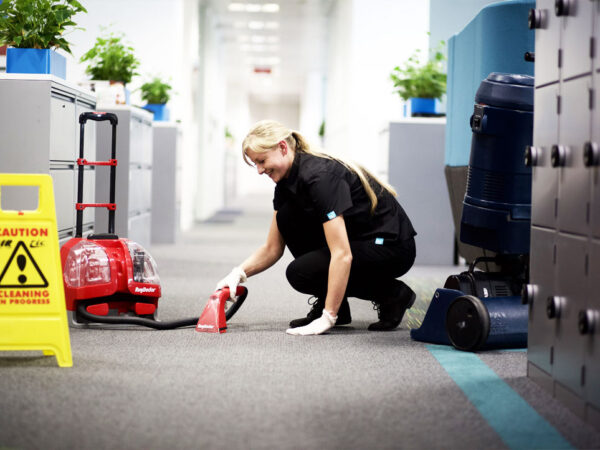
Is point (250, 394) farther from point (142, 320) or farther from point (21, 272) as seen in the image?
point (142, 320)

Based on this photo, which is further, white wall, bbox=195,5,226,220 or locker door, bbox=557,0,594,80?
white wall, bbox=195,5,226,220

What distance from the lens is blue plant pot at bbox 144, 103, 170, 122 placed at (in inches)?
288

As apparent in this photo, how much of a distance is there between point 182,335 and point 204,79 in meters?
10.1

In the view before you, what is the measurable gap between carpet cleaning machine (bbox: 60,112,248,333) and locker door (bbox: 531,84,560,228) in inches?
54.1

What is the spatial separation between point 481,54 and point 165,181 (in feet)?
13.7

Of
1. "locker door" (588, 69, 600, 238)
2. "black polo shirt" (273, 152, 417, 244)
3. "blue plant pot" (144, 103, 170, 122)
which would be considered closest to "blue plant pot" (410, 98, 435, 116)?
"blue plant pot" (144, 103, 170, 122)

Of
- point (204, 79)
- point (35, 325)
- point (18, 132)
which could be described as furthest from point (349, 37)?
point (35, 325)

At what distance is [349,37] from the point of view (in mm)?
9164

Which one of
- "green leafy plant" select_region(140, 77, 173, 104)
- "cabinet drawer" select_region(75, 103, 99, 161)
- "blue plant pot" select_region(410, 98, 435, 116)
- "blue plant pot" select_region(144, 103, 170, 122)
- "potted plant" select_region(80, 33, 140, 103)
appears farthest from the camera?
"blue plant pot" select_region(144, 103, 170, 122)

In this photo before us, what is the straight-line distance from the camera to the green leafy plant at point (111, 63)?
5.69 metres

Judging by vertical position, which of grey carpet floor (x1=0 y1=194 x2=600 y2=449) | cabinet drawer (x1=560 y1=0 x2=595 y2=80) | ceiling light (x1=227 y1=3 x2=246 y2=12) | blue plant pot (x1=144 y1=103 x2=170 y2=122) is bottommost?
grey carpet floor (x1=0 y1=194 x2=600 y2=449)

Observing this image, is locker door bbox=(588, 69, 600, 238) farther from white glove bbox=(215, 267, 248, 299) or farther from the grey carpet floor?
white glove bbox=(215, 267, 248, 299)

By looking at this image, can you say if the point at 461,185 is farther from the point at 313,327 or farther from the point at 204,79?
the point at 204,79

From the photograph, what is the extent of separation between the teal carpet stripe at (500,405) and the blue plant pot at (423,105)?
3591mm
